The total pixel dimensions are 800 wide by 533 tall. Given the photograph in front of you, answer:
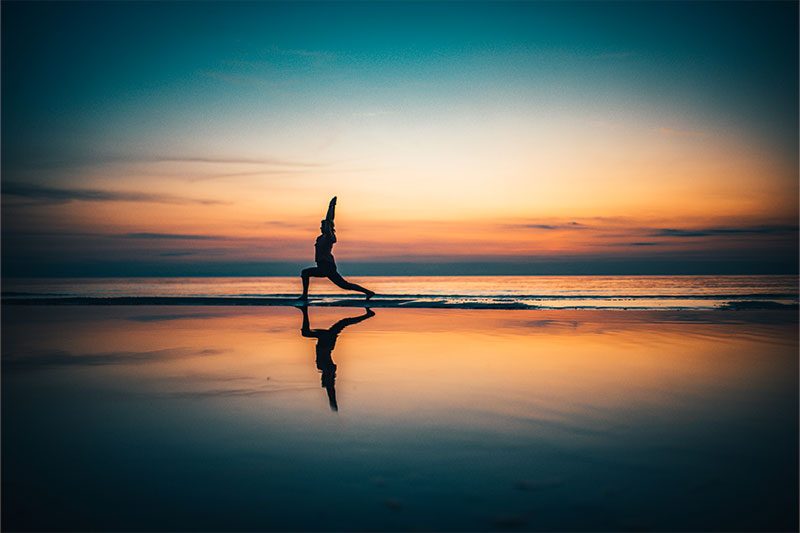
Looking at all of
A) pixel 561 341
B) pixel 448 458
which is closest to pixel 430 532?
pixel 448 458

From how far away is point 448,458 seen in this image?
3832 mm

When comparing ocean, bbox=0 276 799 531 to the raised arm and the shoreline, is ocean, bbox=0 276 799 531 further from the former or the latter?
the raised arm

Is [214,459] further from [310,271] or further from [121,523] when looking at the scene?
[310,271]

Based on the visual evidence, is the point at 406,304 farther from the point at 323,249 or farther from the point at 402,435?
the point at 402,435

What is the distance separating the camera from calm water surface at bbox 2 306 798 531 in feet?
10.0

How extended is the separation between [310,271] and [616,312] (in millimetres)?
10973

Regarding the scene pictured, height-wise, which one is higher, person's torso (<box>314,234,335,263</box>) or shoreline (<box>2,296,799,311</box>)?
person's torso (<box>314,234,335,263</box>)

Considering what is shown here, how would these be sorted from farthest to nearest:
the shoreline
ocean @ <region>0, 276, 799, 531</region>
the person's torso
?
1. the person's torso
2. the shoreline
3. ocean @ <region>0, 276, 799, 531</region>

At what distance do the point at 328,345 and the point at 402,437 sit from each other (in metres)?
5.43

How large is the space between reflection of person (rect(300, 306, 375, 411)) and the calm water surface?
94 mm

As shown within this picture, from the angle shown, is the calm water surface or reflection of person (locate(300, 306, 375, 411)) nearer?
the calm water surface

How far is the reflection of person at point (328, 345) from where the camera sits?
20.2 ft

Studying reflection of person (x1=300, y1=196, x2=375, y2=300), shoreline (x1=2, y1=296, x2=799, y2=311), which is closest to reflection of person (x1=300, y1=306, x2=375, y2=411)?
reflection of person (x1=300, y1=196, x2=375, y2=300)

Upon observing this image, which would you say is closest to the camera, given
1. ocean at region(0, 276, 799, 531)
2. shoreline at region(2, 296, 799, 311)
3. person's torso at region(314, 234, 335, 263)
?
ocean at region(0, 276, 799, 531)
